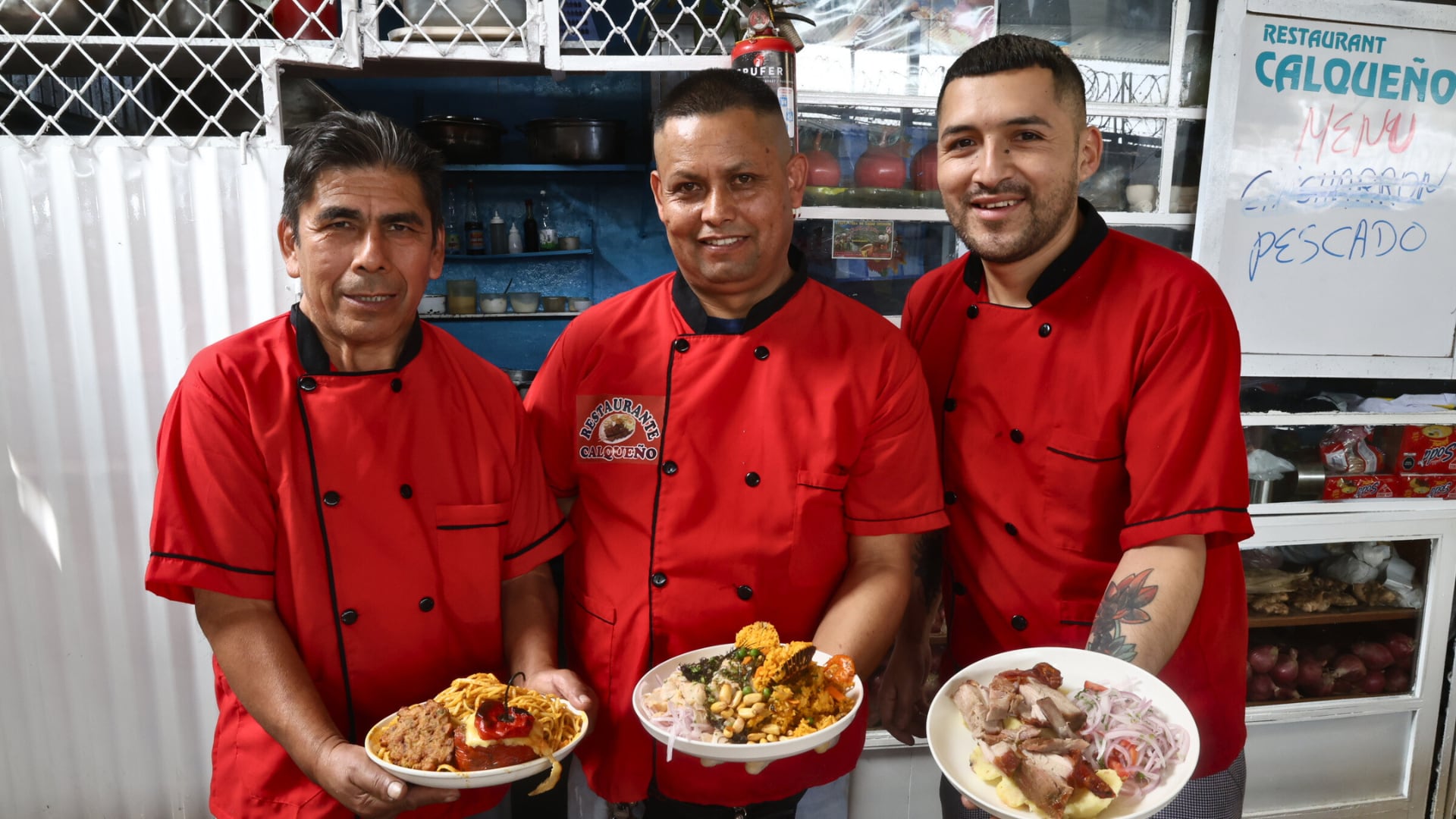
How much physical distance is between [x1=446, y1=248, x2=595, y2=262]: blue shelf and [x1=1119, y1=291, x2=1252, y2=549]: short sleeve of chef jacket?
467cm

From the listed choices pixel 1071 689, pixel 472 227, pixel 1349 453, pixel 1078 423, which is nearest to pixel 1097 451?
pixel 1078 423

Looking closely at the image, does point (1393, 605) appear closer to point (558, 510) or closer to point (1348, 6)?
point (1348, 6)

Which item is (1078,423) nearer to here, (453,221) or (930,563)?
(930,563)

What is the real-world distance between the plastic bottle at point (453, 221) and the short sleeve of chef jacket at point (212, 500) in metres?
4.63

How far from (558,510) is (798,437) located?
55 cm

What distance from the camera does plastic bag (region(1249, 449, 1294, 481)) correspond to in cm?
291

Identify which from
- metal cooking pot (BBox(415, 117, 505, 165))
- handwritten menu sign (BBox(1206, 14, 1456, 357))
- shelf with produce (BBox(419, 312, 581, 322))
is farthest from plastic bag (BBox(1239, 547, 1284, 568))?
metal cooking pot (BBox(415, 117, 505, 165))

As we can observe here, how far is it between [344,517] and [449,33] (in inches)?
62.4

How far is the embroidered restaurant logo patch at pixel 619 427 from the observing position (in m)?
1.78

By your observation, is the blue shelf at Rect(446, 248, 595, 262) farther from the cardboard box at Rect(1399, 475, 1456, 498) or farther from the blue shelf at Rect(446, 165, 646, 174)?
the cardboard box at Rect(1399, 475, 1456, 498)

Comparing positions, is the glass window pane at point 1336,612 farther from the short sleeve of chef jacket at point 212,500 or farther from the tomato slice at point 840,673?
the short sleeve of chef jacket at point 212,500

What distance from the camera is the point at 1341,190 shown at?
9.37 ft

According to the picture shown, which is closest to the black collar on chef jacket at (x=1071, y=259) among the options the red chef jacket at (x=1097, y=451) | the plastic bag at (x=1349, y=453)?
the red chef jacket at (x=1097, y=451)

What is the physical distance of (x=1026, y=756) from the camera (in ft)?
4.10
